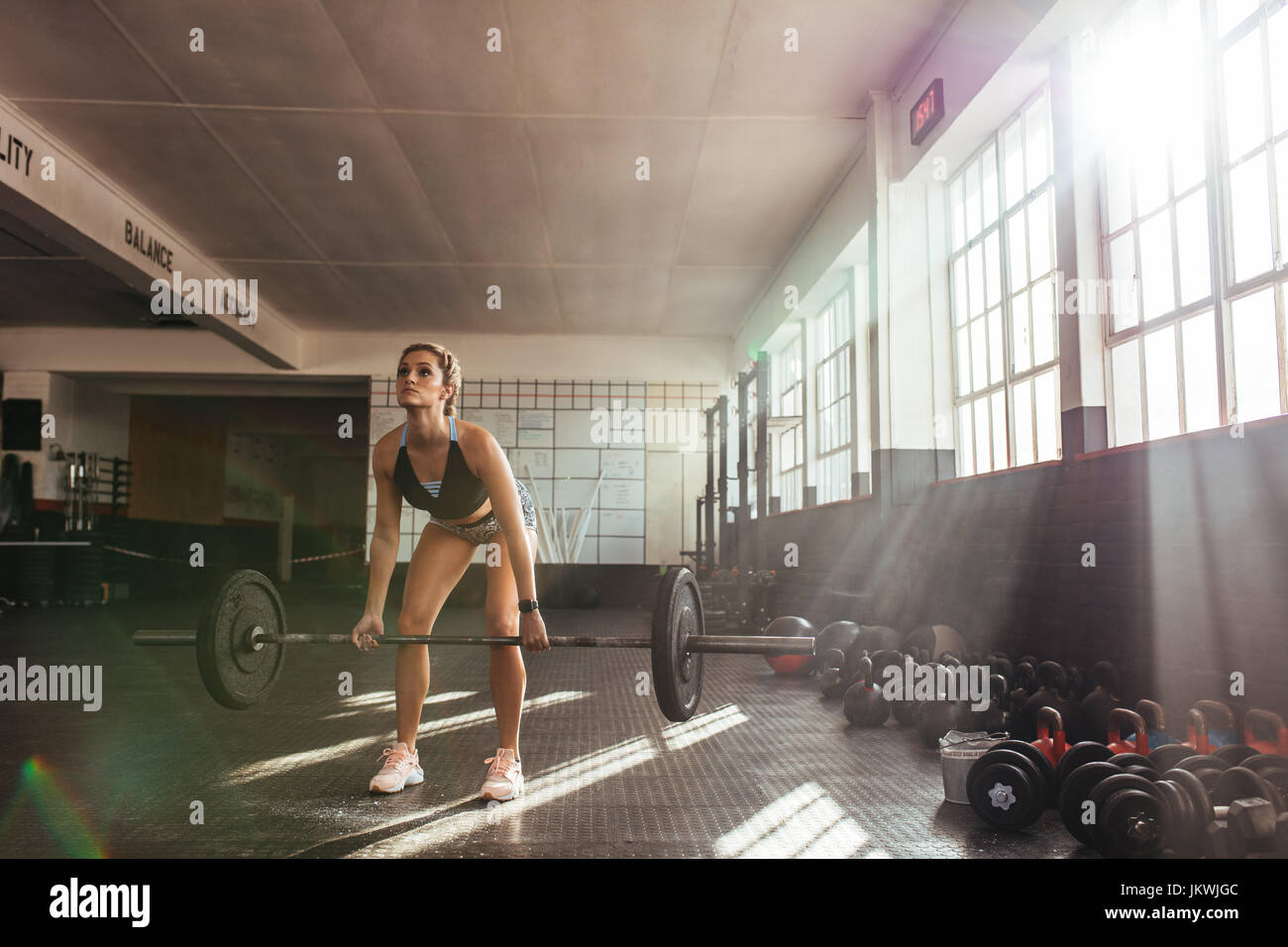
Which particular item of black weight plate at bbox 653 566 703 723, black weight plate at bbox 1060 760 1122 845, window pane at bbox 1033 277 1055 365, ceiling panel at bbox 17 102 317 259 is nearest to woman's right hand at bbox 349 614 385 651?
black weight plate at bbox 653 566 703 723

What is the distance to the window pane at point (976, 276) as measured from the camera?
3.63 meters

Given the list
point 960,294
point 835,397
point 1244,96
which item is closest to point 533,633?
point 1244,96

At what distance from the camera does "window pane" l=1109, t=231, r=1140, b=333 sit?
2586 millimetres

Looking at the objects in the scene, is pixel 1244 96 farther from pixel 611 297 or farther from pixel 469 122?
pixel 611 297

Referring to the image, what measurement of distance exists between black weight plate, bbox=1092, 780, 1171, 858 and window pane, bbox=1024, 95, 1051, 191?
234cm

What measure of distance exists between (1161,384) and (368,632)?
2260 millimetres

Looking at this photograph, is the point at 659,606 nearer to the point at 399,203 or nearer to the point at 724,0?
the point at 724,0

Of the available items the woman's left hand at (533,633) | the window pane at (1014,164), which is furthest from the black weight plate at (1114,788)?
the window pane at (1014,164)

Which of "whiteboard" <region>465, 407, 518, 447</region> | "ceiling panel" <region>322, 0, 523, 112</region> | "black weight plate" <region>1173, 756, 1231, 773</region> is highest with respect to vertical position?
"ceiling panel" <region>322, 0, 523, 112</region>

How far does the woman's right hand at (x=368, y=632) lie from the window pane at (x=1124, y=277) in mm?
2292

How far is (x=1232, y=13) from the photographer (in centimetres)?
219

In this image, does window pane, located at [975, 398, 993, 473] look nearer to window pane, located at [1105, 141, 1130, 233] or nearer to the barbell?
window pane, located at [1105, 141, 1130, 233]

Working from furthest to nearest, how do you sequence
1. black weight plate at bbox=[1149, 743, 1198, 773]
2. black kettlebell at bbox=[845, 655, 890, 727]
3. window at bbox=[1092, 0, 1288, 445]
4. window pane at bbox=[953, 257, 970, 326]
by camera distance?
window pane at bbox=[953, 257, 970, 326], black kettlebell at bbox=[845, 655, 890, 727], window at bbox=[1092, 0, 1288, 445], black weight plate at bbox=[1149, 743, 1198, 773]

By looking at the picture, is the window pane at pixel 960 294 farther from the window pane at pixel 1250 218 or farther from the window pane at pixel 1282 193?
the window pane at pixel 1282 193
